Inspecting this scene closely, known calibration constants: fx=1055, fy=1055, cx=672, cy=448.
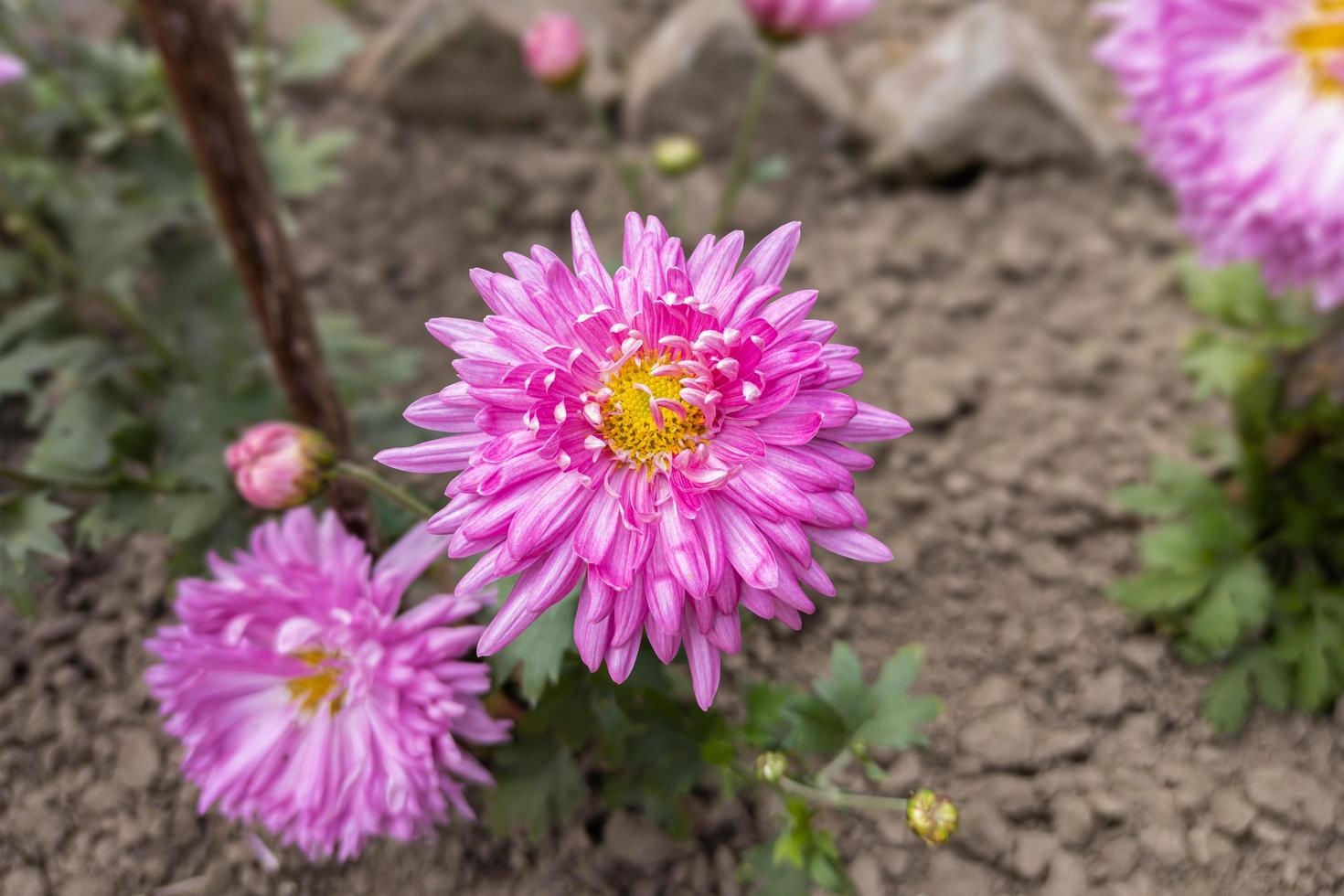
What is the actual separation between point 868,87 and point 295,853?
2608 millimetres

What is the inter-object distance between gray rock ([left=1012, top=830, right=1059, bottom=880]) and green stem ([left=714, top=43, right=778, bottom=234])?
4.80 feet

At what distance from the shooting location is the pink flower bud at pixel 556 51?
2.33 meters

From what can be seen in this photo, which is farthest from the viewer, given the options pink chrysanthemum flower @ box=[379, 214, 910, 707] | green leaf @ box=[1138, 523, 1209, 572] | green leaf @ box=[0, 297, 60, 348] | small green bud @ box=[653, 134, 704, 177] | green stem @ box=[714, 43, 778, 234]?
green stem @ box=[714, 43, 778, 234]

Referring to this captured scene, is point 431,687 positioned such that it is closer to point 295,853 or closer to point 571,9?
point 295,853

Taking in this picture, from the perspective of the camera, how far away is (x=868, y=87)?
322cm

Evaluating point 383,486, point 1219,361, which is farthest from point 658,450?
point 1219,361

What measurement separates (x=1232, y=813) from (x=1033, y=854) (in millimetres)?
336

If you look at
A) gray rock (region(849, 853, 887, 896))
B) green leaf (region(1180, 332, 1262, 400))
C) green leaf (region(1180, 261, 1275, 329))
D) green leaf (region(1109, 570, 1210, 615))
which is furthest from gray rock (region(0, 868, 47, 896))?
green leaf (region(1180, 261, 1275, 329))

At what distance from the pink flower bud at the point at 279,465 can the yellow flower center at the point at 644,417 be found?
0.50m

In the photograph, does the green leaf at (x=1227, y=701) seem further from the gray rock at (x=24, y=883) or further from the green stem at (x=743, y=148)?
the gray rock at (x=24, y=883)

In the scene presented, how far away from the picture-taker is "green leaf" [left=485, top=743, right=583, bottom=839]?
1.64m

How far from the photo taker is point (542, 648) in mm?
1418

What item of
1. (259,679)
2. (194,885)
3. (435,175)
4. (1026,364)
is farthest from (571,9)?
(194,885)

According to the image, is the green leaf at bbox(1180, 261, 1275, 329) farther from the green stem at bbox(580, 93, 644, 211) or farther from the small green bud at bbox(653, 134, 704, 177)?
the green stem at bbox(580, 93, 644, 211)
